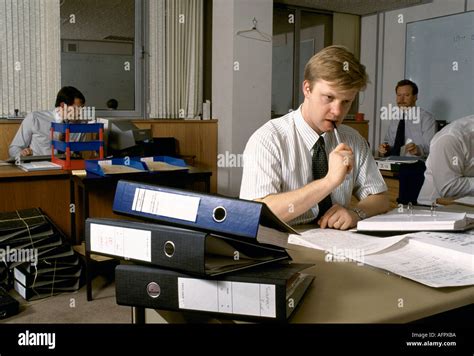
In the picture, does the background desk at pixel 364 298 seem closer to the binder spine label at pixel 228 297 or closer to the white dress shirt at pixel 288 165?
the binder spine label at pixel 228 297

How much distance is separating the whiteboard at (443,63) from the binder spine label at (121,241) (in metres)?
5.00

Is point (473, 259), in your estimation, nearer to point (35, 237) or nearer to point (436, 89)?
point (35, 237)

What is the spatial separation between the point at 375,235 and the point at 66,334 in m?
0.92

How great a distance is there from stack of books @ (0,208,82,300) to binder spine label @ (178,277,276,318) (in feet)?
7.65

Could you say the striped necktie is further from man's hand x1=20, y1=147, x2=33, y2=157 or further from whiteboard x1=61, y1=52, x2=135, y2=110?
whiteboard x1=61, y1=52, x2=135, y2=110

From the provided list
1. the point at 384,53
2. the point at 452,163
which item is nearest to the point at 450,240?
the point at 452,163

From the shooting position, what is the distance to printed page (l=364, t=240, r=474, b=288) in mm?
1060

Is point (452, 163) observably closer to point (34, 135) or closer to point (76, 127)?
point (76, 127)

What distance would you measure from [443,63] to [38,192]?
4232 millimetres

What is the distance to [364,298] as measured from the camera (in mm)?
959

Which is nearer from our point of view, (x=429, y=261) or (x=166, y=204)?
(x=166, y=204)

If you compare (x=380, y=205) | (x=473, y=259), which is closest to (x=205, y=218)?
(x=473, y=259)

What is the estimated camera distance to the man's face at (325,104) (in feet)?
5.41

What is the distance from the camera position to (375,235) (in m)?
1.47
